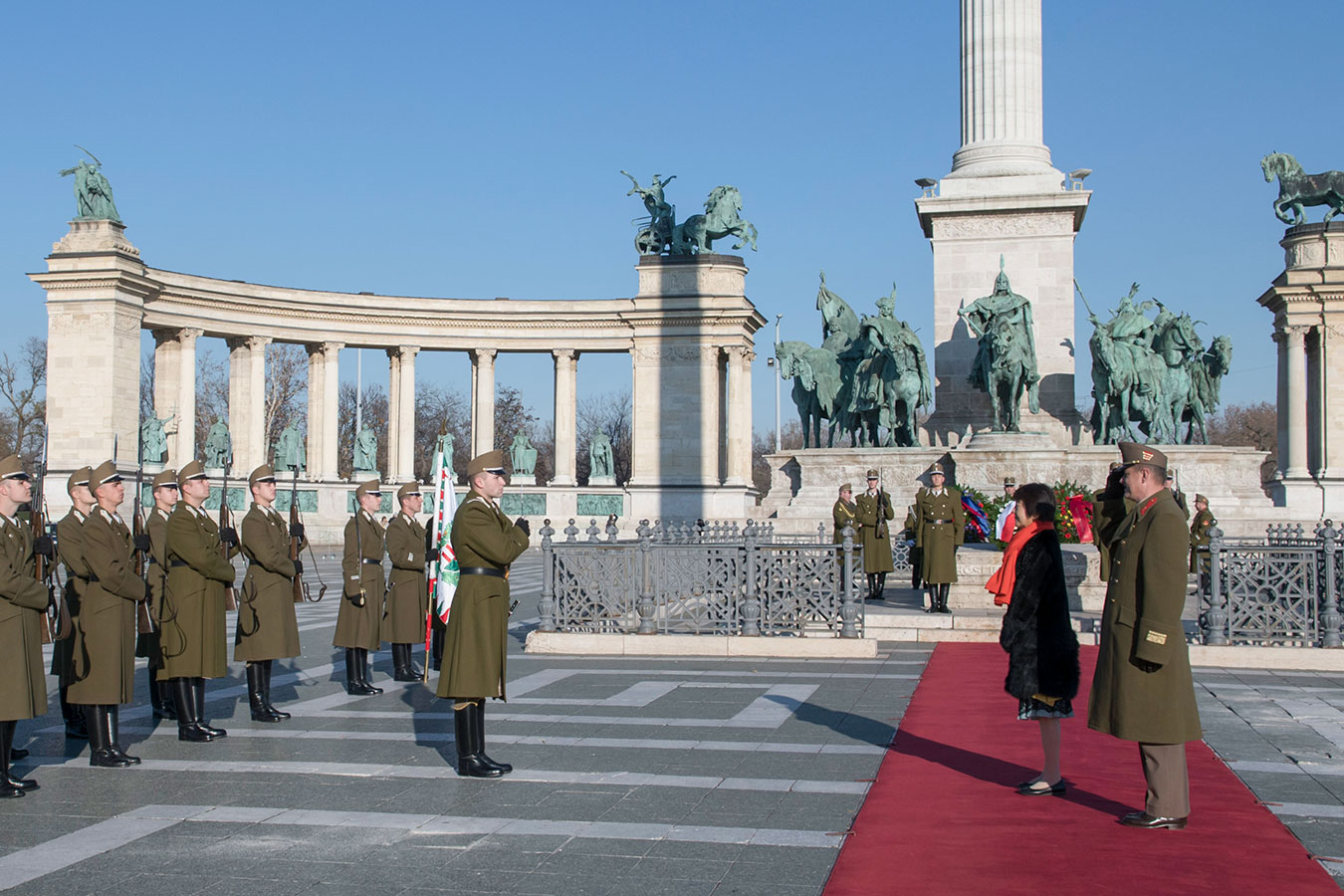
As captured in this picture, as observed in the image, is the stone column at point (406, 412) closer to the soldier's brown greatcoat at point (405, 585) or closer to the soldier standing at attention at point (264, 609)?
the soldier's brown greatcoat at point (405, 585)

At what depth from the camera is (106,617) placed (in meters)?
8.62

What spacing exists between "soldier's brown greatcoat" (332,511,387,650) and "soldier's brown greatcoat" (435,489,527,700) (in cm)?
373

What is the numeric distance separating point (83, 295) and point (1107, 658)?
4110 cm

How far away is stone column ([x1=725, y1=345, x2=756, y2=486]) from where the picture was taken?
49.4 meters

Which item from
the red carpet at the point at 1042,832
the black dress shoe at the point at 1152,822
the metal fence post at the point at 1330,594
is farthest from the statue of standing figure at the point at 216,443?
the black dress shoe at the point at 1152,822

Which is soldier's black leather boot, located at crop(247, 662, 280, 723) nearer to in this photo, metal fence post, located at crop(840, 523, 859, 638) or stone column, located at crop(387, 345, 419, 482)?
metal fence post, located at crop(840, 523, 859, 638)

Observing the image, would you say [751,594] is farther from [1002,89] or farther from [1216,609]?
[1002,89]

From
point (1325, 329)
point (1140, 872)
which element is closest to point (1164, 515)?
point (1140, 872)

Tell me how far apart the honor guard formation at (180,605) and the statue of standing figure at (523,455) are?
124ft

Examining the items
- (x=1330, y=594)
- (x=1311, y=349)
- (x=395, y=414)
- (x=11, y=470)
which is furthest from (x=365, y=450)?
(x=11, y=470)

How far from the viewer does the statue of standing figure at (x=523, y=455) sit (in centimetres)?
5028

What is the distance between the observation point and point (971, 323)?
27.5m

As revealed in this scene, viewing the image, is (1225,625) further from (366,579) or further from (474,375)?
(474,375)

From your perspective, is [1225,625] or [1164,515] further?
[1225,625]
